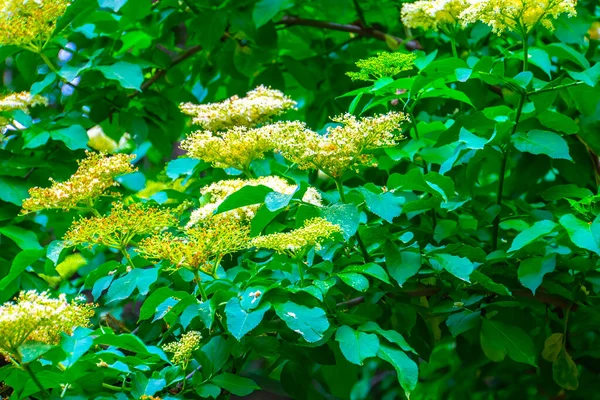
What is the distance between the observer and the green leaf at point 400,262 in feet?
4.17

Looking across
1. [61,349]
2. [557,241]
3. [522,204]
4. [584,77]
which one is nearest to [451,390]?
[522,204]

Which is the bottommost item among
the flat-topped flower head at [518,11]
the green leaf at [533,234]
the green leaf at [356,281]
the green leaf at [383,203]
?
the green leaf at [356,281]

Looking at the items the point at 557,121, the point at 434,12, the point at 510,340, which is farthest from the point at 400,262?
the point at 434,12


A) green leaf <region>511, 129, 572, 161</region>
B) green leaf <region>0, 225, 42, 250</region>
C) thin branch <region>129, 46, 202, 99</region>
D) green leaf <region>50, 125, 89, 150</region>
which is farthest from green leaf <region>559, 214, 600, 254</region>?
thin branch <region>129, 46, 202, 99</region>

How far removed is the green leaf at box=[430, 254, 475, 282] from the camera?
123 cm

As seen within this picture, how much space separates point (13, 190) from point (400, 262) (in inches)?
38.9

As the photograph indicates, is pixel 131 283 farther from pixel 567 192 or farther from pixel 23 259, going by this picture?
pixel 567 192

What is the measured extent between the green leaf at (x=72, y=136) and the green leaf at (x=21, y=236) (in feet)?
0.76

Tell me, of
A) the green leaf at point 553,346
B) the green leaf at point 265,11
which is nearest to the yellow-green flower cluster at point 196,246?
the green leaf at point 553,346

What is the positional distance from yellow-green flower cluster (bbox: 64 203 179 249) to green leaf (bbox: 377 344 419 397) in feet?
1.31

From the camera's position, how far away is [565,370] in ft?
5.16

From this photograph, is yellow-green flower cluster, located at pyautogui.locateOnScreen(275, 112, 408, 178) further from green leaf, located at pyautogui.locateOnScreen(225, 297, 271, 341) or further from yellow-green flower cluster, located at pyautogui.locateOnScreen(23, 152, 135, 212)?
yellow-green flower cluster, located at pyautogui.locateOnScreen(23, 152, 135, 212)

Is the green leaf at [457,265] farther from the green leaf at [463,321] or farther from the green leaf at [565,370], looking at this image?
the green leaf at [565,370]

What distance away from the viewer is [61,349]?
3.51 feet
